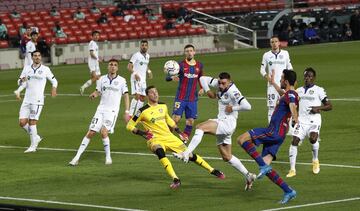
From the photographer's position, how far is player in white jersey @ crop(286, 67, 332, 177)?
2197 cm

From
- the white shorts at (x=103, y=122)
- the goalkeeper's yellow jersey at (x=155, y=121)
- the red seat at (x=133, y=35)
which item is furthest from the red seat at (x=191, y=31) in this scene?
the goalkeeper's yellow jersey at (x=155, y=121)

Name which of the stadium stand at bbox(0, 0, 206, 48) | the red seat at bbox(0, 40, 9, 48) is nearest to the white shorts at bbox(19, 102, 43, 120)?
the red seat at bbox(0, 40, 9, 48)

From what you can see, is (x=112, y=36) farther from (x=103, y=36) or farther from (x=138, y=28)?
(x=138, y=28)

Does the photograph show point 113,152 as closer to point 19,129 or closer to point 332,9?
point 19,129

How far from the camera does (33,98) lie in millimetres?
27156

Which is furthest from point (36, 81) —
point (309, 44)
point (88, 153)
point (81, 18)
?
point (309, 44)

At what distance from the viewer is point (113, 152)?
2620 cm

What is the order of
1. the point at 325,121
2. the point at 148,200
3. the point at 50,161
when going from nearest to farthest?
the point at 148,200 < the point at 50,161 < the point at 325,121

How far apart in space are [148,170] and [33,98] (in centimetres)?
531

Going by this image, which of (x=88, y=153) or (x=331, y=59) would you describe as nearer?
(x=88, y=153)

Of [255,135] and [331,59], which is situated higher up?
[255,135]

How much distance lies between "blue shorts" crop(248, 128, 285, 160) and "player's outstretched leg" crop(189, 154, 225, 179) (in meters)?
1.48

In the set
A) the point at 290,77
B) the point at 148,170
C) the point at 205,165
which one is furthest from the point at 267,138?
the point at 148,170

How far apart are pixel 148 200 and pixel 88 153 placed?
22.7 ft
